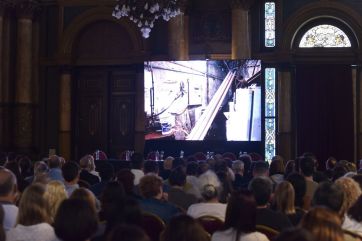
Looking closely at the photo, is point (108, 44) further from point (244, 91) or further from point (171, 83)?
point (244, 91)

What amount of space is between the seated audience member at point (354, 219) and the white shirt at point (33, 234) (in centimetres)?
173

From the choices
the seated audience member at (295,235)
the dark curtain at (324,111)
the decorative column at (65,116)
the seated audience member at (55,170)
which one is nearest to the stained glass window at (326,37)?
the dark curtain at (324,111)

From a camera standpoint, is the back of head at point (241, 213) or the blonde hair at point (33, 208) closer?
the back of head at point (241, 213)

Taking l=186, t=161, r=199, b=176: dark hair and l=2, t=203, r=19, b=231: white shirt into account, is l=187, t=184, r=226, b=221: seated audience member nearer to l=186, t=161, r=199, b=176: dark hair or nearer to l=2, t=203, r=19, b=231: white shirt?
l=2, t=203, r=19, b=231: white shirt

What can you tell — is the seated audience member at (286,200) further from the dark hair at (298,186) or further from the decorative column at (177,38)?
the decorative column at (177,38)

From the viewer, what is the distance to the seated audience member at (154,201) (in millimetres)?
4711

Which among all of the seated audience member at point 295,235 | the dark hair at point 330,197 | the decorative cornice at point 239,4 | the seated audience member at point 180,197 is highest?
the decorative cornice at point 239,4

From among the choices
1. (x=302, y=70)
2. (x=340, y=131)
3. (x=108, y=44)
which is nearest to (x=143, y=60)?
(x=108, y=44)

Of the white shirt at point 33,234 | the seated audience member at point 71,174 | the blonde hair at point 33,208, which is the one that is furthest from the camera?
the seated audience member at point 71,174

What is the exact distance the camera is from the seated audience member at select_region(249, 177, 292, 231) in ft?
13.3

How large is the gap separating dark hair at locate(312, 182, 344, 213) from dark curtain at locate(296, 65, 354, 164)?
9.38 meters

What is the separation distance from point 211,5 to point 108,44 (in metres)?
2.49

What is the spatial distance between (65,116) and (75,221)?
11379mm

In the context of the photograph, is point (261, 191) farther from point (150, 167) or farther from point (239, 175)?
point (239, 175)
